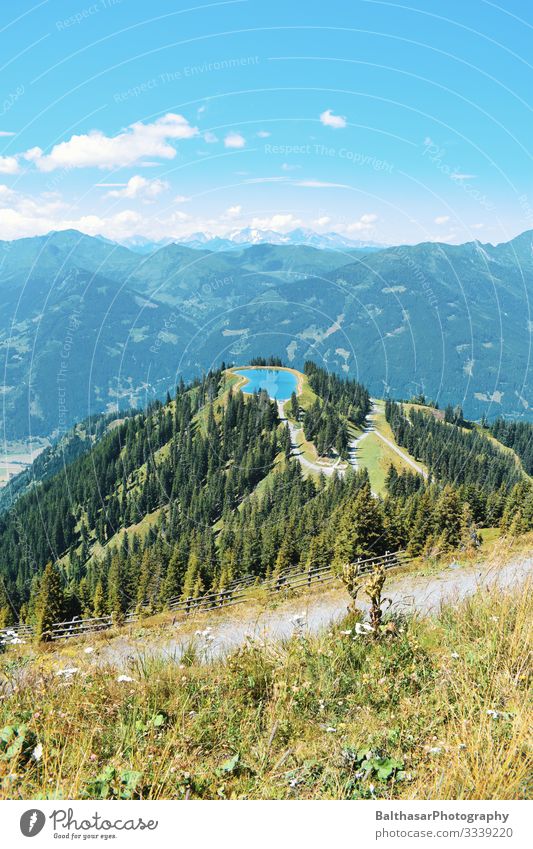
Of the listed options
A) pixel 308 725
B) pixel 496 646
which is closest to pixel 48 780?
pixel 308 725

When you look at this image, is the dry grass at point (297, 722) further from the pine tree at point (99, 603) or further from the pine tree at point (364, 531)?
the pine tree at point (99, 603)

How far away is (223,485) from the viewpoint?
151875 mm

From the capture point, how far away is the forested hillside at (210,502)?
77.4m

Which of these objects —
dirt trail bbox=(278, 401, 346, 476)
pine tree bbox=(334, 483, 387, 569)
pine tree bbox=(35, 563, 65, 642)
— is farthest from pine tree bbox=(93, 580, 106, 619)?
dirt trail bbox=(278, 401, 346, 476)

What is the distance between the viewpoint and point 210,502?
147125mm

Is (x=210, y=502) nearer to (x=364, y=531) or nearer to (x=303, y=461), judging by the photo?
(x=303, y=461)
